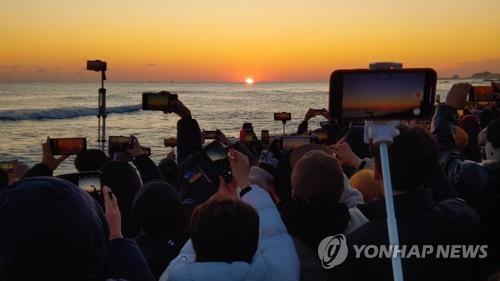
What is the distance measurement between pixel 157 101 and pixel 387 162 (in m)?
3.77

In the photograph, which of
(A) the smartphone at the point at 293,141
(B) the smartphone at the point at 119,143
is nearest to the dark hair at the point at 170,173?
(B) the smartphone at the point at 119,143

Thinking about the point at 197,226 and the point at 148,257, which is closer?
the point at 197,226

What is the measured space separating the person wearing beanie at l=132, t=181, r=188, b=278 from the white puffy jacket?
1.97ft

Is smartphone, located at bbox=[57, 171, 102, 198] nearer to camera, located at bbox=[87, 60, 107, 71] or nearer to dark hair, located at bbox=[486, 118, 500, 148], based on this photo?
dark hair, located at bbox=[486, 118, 500, 148]

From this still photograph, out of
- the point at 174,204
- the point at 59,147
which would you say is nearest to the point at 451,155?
the point at 174,204

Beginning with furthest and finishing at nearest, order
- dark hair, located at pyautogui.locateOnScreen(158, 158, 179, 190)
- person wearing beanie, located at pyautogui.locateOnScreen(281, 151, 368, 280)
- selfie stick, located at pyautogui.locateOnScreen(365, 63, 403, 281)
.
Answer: dark hair, located at pyautogui.locateOnScreen(158, 158, 179, 190) → person wearing beanie, located at pyautogui.locateOnScreen(281, 151, 368, 280) → selfie stick, located at pyautogui.locateOnScreen(365, 63, 403, 281)

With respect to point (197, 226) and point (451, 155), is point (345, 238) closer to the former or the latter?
point (197, 226)

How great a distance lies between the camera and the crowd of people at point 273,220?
1542 millimetres

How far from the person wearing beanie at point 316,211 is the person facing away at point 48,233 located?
1.21 m

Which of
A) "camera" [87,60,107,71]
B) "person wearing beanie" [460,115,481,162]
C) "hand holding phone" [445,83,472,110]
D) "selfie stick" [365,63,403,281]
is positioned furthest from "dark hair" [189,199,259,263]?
"camera" [87,60,107,71]

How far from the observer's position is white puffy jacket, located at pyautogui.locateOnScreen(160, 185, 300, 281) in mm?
2127

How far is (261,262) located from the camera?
2.24 m

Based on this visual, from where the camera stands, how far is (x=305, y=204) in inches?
103

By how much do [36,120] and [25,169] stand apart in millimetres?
41168
